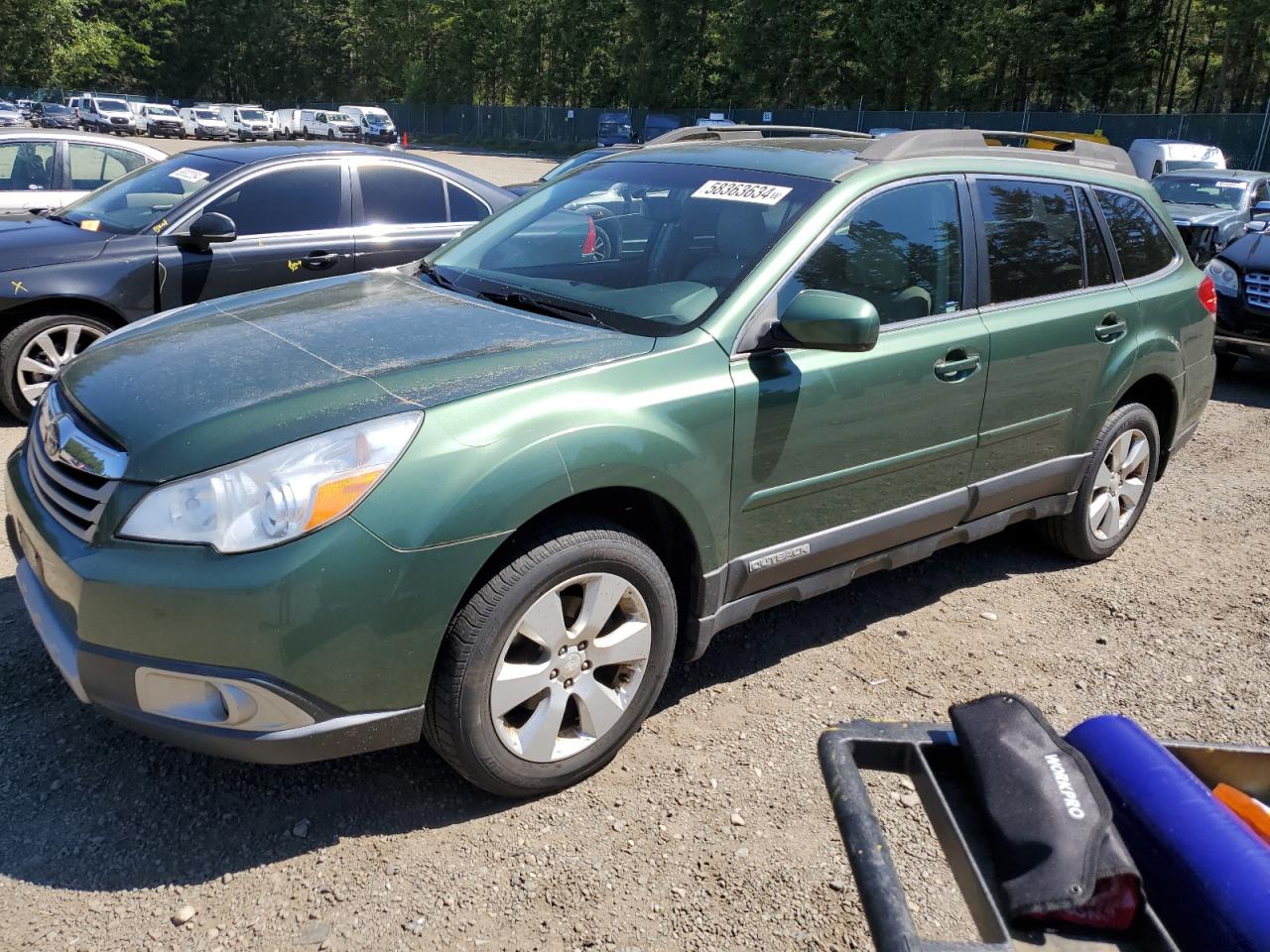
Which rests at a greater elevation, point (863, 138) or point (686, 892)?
point (863, 138)

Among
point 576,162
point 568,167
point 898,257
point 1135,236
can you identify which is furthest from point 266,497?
point 576,162

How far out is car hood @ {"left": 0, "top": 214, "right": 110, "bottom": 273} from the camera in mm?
5922

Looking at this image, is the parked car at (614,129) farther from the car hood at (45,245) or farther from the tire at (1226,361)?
the car hood at (45,245)

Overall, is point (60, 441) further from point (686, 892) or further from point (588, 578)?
point (686, 892)

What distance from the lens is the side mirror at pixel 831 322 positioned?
302cm

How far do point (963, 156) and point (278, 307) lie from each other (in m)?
2.61

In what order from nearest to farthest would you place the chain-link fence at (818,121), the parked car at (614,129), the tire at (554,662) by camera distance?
the tire at (554,662) < the chain-link fence at (818,121) < the parked car at (614,129)

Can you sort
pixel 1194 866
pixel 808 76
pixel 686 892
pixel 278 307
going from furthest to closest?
pixel 808 76
pixel 278 307
pixel 686 892
pixel 1194 866

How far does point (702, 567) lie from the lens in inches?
123

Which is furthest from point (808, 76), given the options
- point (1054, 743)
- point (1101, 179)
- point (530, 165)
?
point (1054, 743)

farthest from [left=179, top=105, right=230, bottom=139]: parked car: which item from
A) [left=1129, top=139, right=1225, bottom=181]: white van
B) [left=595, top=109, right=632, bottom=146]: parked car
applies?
[left=1129, top=139, right=1225, bottom=181]: white van

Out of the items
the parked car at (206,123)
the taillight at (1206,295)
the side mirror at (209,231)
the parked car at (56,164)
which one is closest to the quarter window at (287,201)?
the side mirror at (209,231)

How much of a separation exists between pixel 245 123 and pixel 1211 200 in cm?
4918

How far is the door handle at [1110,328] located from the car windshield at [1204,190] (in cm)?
1197
